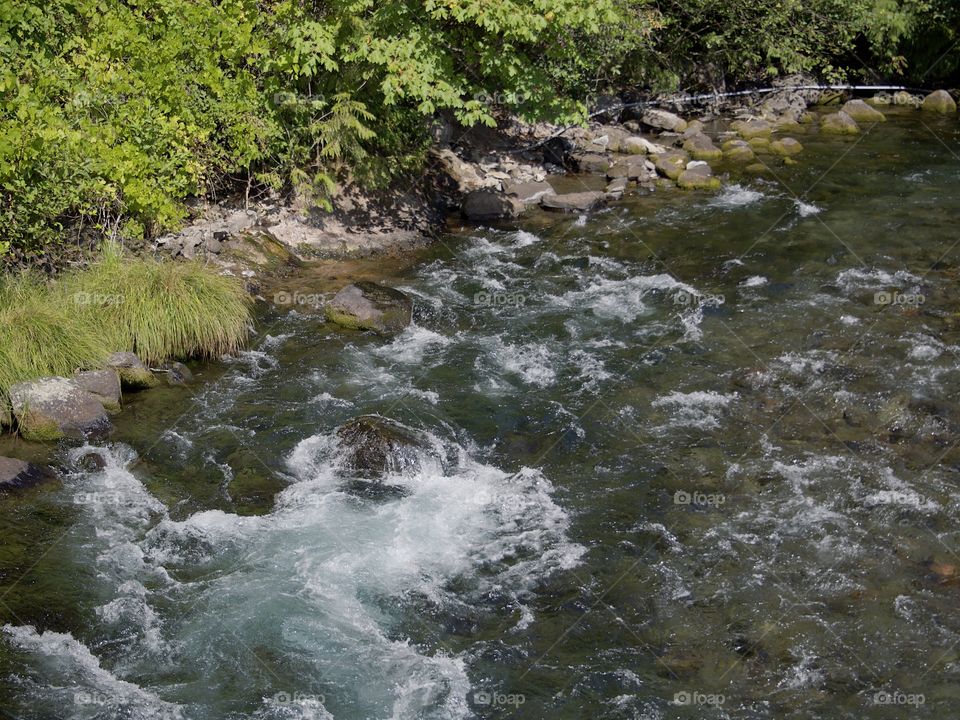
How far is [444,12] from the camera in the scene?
13719mm

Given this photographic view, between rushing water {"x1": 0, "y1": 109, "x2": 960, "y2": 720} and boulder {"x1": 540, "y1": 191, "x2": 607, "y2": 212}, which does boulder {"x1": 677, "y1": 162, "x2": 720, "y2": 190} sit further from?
rushing water {"x1": 0, "y1": 109, "x2": 960, "y2": 720}

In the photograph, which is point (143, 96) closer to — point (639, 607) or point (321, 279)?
point (321, 279)

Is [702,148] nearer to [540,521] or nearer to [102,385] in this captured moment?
[540,521]

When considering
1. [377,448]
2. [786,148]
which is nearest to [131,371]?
[377,448]

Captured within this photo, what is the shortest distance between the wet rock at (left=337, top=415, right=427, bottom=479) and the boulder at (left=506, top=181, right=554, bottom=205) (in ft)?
26.1

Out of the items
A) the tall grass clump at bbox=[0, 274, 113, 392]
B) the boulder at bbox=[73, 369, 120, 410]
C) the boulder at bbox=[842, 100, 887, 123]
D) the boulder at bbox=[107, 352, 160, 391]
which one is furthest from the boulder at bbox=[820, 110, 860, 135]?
the boulder at bbox=[73, 369, 120, 410]

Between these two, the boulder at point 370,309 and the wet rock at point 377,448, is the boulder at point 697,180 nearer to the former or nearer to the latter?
the boulder at point 370,309

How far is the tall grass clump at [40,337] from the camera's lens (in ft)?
34.7

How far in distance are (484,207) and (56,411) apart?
26.8 feet

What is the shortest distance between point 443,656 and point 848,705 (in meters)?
2.92

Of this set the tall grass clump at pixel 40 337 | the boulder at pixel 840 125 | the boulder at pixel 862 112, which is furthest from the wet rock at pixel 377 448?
the boulder at pixel 862 112

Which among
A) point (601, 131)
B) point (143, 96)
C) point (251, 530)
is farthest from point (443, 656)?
point (601, 131)

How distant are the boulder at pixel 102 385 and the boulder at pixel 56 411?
10 centimetres

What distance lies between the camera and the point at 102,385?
35.7 feet
